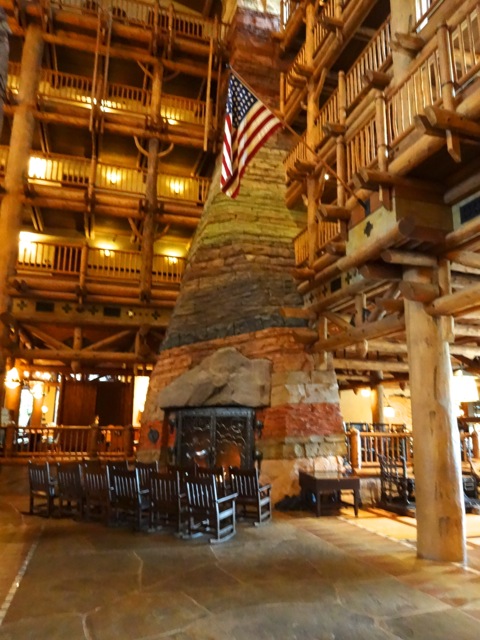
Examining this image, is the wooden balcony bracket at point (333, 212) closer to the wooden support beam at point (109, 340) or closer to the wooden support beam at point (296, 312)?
the wooden support beam at point (296, 312)

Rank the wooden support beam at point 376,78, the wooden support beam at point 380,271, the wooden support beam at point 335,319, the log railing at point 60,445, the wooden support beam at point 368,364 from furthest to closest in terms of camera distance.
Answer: the log railing at point 60,445 → the wooden support beam at point 368,364 → the wooden support beam at point 335,319 → the wooden support beam at point 380,271 → the wooden support beam at point 376,78

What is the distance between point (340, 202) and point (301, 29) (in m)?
8.39

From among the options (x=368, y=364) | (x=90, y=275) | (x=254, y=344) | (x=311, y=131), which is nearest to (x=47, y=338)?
(x=90, y=275)

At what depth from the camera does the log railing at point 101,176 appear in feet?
46.6

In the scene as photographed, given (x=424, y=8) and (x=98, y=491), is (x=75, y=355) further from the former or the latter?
(x=424, y=8)

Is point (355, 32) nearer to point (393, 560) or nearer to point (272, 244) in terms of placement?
point (272, 244)

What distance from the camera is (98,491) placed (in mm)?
7016

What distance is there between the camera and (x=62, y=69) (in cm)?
1544

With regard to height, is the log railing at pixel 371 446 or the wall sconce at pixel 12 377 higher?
the wall sconce at pixel 12 377

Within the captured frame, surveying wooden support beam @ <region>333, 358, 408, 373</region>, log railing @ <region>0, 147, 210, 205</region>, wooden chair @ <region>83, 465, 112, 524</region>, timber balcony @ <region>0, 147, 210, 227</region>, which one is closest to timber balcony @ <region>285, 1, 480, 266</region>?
wooden support beam @ <region>333, 358, 408, 373</region>

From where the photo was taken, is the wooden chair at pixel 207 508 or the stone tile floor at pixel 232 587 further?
the wooden chair at pixel 207 508

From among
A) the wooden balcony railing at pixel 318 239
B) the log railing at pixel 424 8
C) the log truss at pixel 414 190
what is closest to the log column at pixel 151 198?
the wooden balcony railing at pixel 318 239

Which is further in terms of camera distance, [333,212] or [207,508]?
[333,212]

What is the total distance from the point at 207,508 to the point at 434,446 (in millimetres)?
2972
